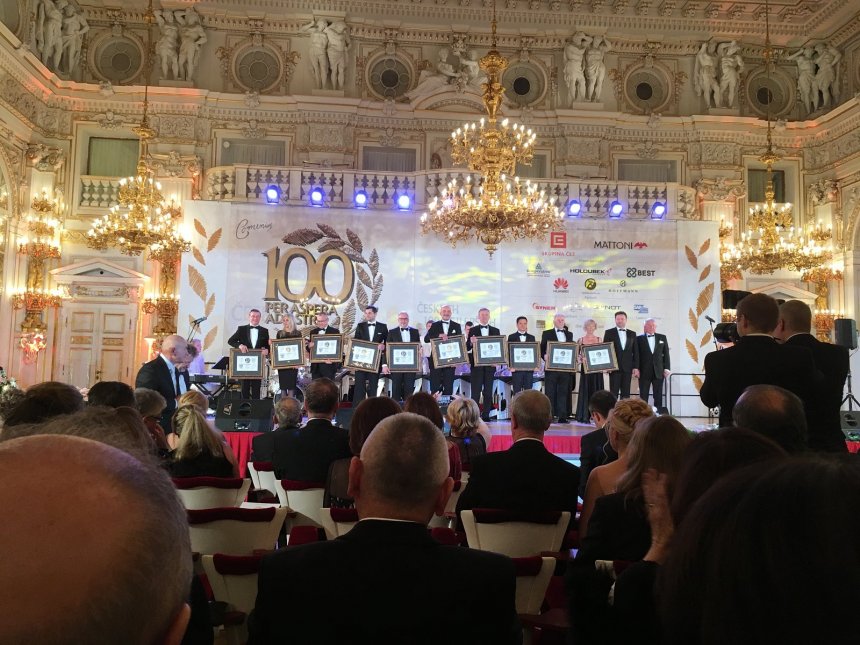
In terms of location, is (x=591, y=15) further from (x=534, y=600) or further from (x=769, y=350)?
(x=534, y=600)

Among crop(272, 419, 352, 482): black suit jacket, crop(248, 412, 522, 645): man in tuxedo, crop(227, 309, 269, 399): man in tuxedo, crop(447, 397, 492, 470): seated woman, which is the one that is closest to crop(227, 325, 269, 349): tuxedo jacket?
crop(227, 309, 269, 399): man in tuxedo

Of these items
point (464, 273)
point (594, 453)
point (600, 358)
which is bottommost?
point (594, 453)

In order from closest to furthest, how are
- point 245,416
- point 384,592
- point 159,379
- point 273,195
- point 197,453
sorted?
point 384,592, point 197,453, point 159,379, point 245,416, point 273,195

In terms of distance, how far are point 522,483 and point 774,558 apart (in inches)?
109

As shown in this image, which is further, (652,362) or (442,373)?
(652,362)

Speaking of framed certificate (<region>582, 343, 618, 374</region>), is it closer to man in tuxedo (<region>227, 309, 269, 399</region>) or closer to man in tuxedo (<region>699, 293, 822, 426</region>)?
man in tuxedo (<region>227, 309, 269, 399</region>)

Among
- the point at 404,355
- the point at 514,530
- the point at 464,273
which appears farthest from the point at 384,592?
the point at 464,273

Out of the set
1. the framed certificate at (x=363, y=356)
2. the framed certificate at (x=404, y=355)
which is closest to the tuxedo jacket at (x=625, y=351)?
the framed certificate at (x=404, y=355)

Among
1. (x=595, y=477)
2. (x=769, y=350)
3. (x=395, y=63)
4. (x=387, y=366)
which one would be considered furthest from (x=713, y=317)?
(x=595, y=477)

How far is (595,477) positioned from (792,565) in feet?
8.65

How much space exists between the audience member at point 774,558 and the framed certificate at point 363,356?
1055cm

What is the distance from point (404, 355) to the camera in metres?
11.5

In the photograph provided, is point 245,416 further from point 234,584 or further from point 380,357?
point 234,584

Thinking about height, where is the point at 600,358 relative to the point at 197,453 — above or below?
above
